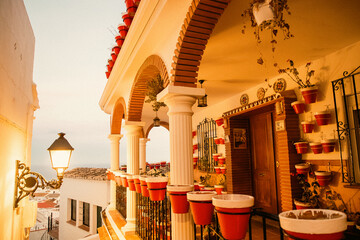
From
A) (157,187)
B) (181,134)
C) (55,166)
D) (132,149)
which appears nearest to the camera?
(181,134)

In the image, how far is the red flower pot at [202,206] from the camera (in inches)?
88.0

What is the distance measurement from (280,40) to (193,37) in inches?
76.1

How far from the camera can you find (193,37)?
2748mm

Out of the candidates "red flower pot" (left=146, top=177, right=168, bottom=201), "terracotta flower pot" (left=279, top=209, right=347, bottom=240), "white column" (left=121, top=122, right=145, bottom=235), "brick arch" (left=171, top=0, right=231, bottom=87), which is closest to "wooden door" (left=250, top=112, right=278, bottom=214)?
"white column" (left=121, top=122, right=145, bottom=235)

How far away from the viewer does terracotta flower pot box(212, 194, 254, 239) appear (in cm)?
176

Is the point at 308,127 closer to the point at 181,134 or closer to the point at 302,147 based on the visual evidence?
the point at 302,147

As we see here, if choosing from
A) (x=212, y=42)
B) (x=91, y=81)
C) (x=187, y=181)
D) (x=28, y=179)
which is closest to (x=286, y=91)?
(x=212, y=42)

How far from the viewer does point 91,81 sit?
8288 cm

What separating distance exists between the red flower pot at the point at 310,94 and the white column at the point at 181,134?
8.55ft

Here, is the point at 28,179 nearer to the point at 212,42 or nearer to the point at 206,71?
the point at 212,42

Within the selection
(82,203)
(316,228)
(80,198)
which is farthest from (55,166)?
(82,203)

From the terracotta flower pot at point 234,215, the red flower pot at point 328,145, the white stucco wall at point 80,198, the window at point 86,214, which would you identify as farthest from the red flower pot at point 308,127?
the window at point 86,214

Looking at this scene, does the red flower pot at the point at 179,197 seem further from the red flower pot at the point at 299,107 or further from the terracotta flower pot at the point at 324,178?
the red flower pot at the point at 299,107

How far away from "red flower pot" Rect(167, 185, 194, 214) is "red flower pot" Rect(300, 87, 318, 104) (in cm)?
310
